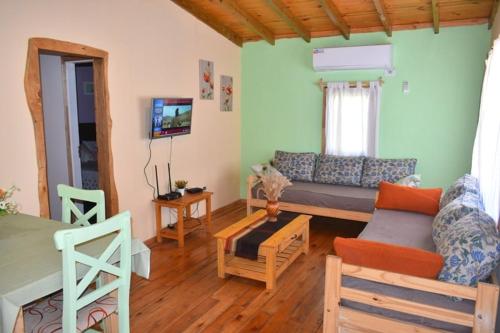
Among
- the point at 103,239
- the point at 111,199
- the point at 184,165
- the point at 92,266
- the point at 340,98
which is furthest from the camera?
the point at 340,98

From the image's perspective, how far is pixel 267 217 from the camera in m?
4.07

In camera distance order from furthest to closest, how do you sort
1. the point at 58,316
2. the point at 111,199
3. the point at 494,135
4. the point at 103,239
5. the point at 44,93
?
the point at 44,93 → the point at 111,199 → the point at 494,135 → the point at 103,239 → the point at 58,316

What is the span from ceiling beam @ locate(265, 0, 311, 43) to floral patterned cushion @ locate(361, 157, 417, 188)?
1963 millimetres

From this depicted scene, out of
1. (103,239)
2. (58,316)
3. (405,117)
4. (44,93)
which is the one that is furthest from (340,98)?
(58,316)

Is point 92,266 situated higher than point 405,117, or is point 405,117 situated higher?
point 405,117

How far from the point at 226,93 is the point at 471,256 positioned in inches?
172

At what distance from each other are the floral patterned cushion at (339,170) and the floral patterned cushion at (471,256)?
3011 millimetres

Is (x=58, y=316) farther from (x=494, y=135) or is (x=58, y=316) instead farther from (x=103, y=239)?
(x=494, y=135)

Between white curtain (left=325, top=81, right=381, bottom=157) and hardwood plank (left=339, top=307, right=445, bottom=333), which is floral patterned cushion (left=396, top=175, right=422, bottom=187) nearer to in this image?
white curtain (left=325, top=81, right=381, bottom=157)

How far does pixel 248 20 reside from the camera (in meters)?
5.14

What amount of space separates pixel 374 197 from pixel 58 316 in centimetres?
358

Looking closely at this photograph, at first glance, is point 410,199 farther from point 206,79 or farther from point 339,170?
point 206,79

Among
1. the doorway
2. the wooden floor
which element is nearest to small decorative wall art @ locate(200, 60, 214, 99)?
the doorway

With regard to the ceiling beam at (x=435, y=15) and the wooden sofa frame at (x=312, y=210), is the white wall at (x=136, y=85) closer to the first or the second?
the wooden sofa frame at (x=312, y=210)
